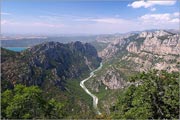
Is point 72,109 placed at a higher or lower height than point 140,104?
lower

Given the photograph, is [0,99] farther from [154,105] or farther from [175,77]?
[175,77]

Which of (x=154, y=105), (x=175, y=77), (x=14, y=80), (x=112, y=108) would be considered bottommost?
(x=14, y=80)

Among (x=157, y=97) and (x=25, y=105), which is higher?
(x=157, y=97)

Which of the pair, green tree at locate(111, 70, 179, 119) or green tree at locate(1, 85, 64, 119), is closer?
green tree at locate(111, 70, 179, 119)

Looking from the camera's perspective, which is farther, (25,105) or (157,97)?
(157,97)

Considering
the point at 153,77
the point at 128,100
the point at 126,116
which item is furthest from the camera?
the point at 128,100

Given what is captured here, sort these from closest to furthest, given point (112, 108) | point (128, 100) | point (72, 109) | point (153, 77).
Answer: point (153, 77) < point (128, 100) < point (112, 108) < point (72, 109)

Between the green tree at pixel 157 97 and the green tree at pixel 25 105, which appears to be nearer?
the green tree at pixel 157 97

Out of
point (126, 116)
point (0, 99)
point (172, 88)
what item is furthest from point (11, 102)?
point (172, 88)

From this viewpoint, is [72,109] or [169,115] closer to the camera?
[169,115]

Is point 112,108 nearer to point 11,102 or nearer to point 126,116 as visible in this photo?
point 126,116
